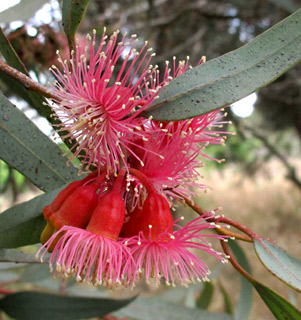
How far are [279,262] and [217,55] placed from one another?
8.40ft

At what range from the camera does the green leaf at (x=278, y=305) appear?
670 millimetres

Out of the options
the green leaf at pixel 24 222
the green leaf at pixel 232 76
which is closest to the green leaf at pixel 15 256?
the green leaf at pixel 24 222

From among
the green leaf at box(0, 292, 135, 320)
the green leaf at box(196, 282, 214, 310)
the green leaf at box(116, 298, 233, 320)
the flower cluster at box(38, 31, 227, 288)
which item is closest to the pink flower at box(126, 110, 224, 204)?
the flower cluster at box(38, 31, 227, 288)

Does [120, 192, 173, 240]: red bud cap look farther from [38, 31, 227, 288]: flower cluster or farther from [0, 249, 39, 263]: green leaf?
[0, 249, 39, 263]: green leaf

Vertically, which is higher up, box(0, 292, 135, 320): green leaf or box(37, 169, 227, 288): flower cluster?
box(37, 169, 227, 288): flower cluster

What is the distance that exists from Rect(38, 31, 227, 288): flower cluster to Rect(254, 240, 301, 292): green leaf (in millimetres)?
77

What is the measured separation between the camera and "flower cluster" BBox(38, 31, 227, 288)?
23.9 inches

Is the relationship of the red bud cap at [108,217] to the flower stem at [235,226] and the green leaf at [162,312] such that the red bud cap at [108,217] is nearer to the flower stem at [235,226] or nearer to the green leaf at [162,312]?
the flower stem at [235,226]

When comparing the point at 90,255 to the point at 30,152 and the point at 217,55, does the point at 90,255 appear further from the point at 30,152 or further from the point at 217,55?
the point at 217,55

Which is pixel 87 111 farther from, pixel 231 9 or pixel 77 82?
pixel 231 9

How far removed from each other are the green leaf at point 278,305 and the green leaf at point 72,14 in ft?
1.89

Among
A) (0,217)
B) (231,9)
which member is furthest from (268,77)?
(231,9)

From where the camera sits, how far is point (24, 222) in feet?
2.55

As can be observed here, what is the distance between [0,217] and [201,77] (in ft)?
1.63
